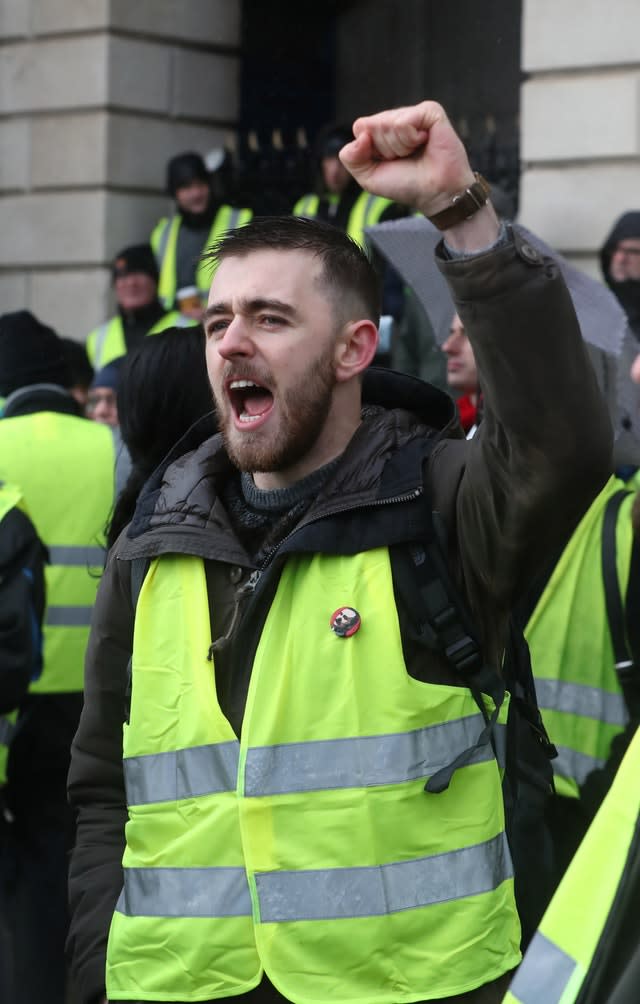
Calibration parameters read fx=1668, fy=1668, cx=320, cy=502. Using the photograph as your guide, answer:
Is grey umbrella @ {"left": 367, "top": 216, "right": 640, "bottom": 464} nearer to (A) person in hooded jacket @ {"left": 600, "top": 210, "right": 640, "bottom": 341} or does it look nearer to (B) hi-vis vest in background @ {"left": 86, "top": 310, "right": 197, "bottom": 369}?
(A) person in hooded jacket @ {"left": 600, "top": 210, "right": 640, "bottom": 341}

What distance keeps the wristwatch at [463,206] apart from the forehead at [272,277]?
1.48 feet

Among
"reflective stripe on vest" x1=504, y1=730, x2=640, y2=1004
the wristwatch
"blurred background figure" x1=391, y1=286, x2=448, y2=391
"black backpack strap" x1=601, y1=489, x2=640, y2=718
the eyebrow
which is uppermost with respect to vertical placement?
"blurred background figure" x1=391, y1=286, x2=448, y2=391

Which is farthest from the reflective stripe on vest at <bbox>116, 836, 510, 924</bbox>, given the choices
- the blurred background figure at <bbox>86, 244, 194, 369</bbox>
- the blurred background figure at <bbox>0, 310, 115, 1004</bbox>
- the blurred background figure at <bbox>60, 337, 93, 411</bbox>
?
the blurred background figure at <bbox>86, 244, 194, 369</bbox>

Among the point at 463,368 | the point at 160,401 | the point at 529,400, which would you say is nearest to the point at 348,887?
the point at 529,400

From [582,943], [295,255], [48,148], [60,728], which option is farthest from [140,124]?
[582,943]

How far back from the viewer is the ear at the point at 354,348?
111 inches

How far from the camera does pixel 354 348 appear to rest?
2840 millimetres

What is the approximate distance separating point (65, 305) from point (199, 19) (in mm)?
2172

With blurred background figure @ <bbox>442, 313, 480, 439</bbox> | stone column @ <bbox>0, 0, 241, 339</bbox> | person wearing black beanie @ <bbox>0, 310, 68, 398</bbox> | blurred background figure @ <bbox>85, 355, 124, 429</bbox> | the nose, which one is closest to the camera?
the nose

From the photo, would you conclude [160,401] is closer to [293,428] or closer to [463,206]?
[293,428]

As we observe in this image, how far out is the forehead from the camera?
279cm

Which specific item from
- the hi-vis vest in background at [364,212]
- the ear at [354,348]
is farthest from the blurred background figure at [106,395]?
the ear at [354,348]

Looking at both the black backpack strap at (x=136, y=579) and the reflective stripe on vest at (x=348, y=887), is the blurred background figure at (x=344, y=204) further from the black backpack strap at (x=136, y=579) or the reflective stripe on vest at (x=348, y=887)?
the reflective stripe on vest at (x=348, y=887)

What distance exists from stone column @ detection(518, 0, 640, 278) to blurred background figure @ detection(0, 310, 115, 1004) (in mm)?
4314
